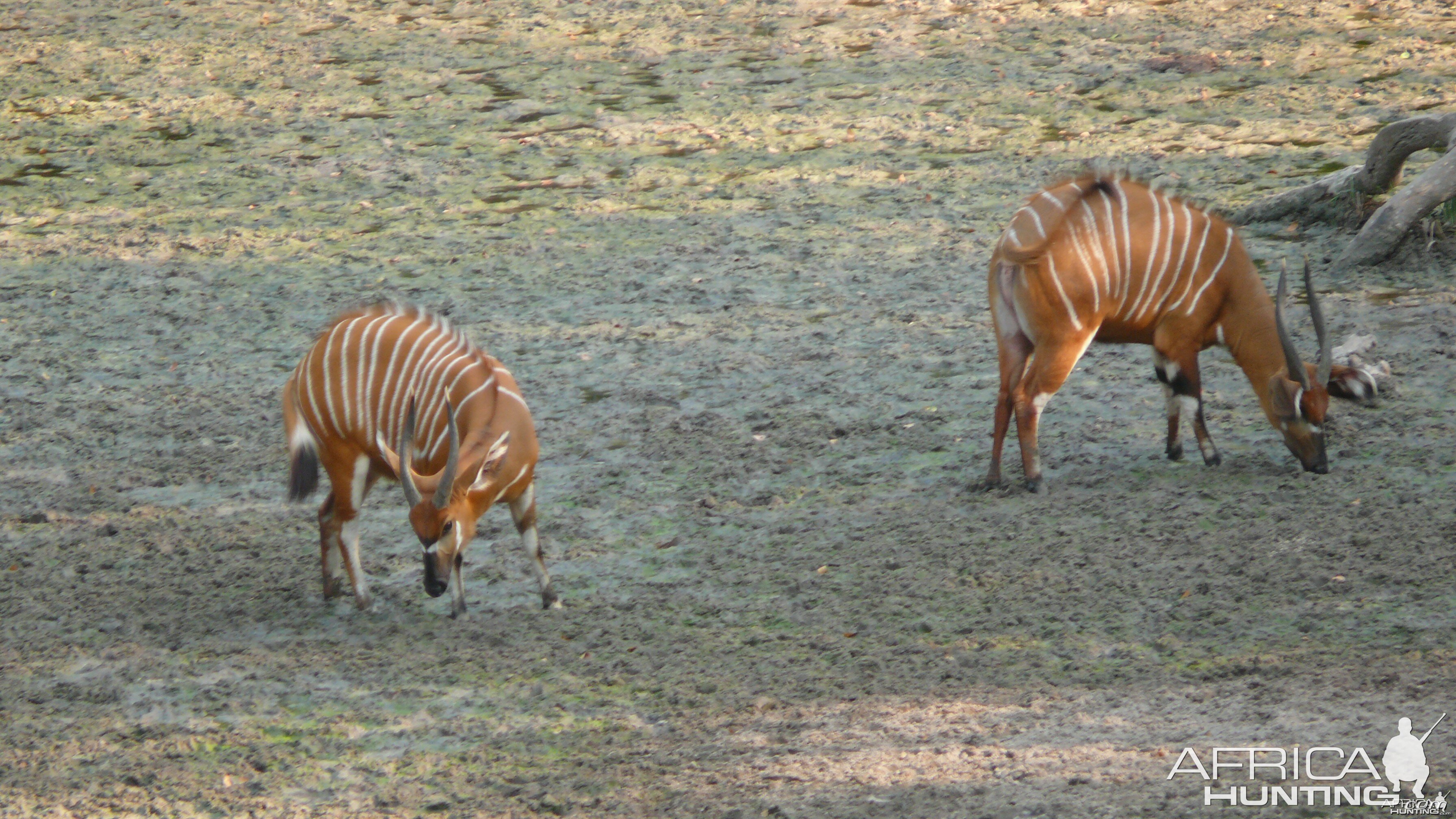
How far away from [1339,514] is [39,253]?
25.3 ft

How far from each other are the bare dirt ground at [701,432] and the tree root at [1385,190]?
14 cm

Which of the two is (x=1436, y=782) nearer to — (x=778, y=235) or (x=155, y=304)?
(x=778, y=235)

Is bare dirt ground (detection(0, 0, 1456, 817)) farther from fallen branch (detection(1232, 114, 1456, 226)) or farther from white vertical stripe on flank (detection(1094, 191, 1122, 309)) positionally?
white vertical stripe on flank (detection(1094, 191, 1122, 309))

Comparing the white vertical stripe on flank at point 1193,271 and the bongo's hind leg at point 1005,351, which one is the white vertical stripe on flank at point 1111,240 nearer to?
the white vertical stripe on flank at point 1193,271

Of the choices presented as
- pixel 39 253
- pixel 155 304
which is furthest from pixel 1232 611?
pixel 39 253

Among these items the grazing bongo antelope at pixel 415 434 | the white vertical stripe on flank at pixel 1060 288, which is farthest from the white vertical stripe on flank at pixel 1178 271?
the grazing bongo antelope at pixel 415 434

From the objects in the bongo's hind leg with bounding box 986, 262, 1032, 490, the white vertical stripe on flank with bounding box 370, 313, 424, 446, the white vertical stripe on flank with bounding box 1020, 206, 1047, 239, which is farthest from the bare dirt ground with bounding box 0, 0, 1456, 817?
the white vertical stripe on flank with bounding box 1020, 206, 1047, 239

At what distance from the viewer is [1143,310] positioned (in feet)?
19.7

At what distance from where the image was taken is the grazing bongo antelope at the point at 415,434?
5.03m

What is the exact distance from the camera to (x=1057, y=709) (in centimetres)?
446

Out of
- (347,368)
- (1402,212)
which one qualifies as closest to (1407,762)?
(347,368)

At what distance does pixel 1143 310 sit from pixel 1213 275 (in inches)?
14.0

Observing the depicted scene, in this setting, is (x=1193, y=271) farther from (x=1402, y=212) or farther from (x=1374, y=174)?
(x=1374, y=174)

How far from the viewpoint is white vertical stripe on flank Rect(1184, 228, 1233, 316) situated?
6.07 meters
